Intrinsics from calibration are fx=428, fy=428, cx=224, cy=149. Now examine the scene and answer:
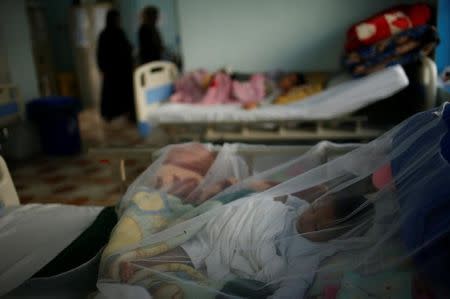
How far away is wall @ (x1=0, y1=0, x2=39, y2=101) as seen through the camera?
4008 mm

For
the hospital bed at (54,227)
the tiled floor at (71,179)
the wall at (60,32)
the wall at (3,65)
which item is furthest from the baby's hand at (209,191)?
the wall at (60,32)

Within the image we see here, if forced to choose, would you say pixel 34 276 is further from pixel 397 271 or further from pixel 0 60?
pixel 0 60

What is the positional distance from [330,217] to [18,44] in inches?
151

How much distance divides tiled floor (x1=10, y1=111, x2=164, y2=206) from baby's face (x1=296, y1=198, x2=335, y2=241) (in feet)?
5.21

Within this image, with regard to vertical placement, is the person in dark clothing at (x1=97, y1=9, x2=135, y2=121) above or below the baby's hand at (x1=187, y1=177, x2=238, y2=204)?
above

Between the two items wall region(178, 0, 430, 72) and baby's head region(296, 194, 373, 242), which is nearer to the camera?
baby's head region(296, 194, 373, 242)

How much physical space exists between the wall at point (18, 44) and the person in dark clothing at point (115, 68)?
3.38 feet

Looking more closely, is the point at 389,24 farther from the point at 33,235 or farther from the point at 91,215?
the point at 33,235

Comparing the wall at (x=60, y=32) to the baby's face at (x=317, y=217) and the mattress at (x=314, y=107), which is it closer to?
the mattress at (x=314, y=107)

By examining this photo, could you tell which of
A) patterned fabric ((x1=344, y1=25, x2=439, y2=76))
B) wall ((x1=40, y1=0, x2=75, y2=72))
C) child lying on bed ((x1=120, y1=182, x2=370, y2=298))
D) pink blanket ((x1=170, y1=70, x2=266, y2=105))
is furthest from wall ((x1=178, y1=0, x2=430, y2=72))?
wall ((x1=40, y1=0, x2=75, y2=72))

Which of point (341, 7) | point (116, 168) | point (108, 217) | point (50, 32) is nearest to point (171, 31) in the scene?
point (50, 32)

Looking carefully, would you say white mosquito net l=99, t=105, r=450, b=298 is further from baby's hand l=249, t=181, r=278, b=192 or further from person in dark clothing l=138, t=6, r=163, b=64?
person in dark clothing l=138, t=6, r=163, b=64

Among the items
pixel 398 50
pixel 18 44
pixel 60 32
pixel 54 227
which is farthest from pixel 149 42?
pixel 54 227

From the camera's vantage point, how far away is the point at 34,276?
1.37 m
